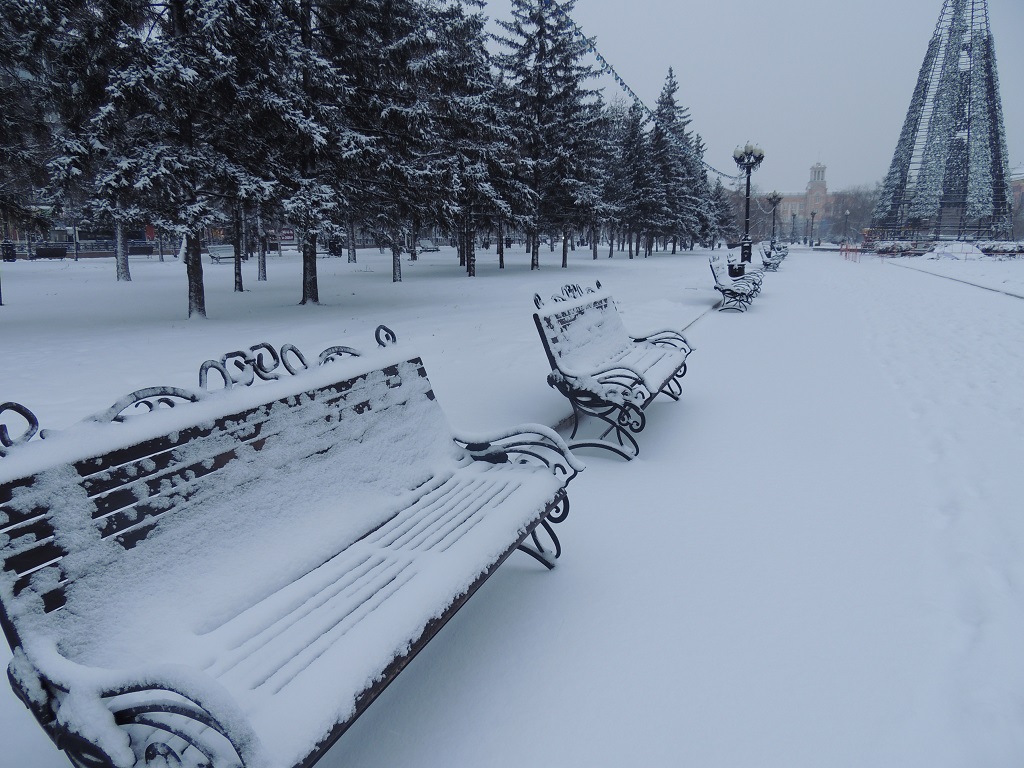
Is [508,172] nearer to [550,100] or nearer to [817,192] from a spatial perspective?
[550,100]

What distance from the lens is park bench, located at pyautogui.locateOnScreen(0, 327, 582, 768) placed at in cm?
147

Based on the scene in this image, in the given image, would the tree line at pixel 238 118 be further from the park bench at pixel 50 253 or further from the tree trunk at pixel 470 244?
the park bench at pixel 50 253

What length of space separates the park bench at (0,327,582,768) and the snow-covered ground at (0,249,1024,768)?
19.7 inches

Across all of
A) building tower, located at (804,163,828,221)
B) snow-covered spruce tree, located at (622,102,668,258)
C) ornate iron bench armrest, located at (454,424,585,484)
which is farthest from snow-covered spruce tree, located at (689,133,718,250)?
building tower, located at (804,163,828,221)

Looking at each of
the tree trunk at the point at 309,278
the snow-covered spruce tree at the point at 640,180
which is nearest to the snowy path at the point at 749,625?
the tree trunk at the point at 309,278

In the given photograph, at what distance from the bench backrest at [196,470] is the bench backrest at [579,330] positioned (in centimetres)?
180

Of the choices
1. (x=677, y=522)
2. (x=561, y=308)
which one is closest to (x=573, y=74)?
(x=561, y=308)

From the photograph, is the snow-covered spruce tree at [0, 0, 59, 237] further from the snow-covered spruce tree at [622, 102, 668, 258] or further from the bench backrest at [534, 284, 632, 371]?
the snow-covered spruce tree at [622, 102, 668, 258]

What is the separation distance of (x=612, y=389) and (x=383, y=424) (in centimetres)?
223

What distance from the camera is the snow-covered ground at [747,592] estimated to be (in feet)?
6.97

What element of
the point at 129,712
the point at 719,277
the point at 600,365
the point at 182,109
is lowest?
the point at 129,712

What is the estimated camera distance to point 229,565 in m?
2.07

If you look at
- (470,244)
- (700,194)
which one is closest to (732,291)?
(470,244)

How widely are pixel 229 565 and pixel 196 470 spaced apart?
0.34 m
